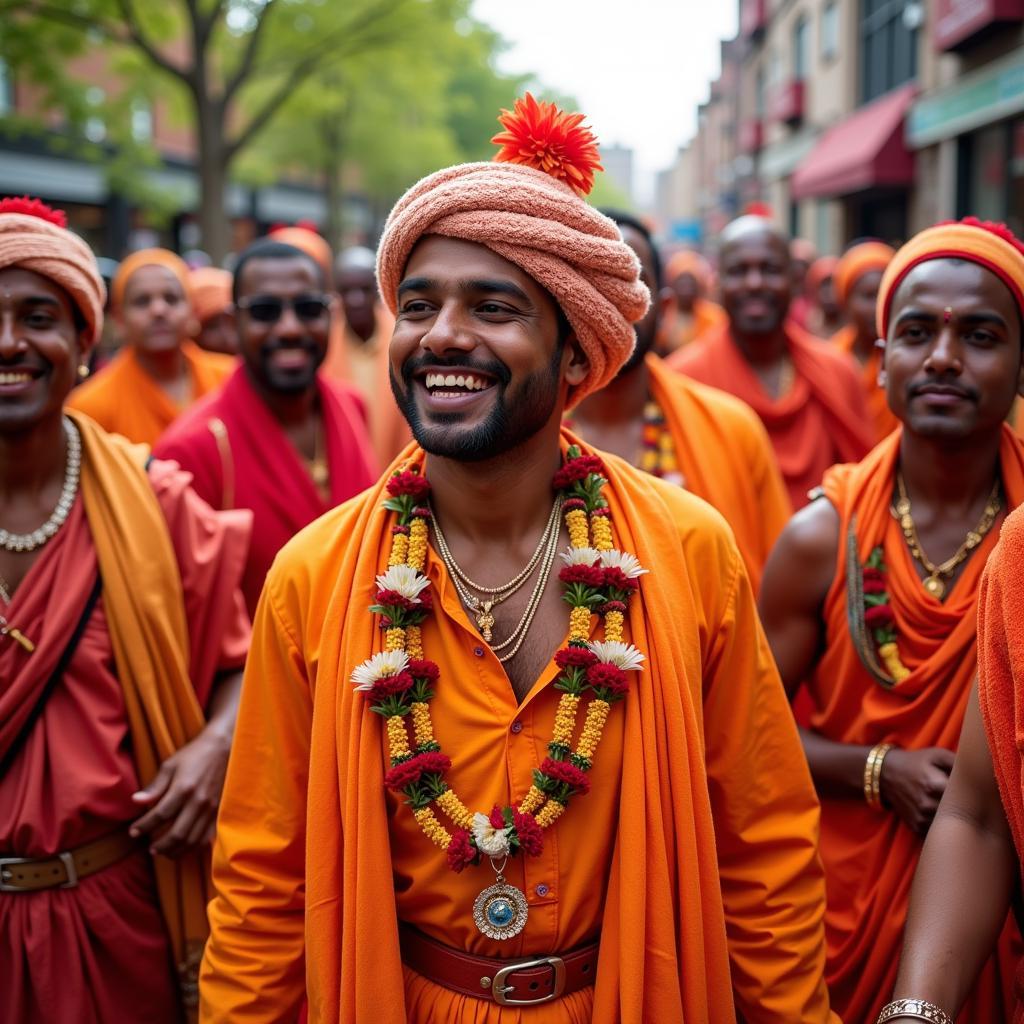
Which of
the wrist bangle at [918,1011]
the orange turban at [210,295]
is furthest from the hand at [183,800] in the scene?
the orange turban at [210,295]

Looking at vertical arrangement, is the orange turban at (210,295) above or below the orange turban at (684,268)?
below

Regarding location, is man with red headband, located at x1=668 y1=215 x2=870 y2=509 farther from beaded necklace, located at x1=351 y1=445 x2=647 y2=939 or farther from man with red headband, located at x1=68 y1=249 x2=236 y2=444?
beaded necklace, located at x1=351 y1=445 x2=647 y2=939

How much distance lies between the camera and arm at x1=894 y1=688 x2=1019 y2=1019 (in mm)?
2158

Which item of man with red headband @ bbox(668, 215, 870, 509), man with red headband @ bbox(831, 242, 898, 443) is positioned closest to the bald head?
man with red headband @ bbox(668, 215, 870, 509)

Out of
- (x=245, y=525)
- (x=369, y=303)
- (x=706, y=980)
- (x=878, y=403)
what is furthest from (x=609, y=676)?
(x=369, y=303)

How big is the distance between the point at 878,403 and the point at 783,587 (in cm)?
449

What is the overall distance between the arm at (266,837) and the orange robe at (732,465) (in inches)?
82.1

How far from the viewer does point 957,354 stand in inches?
117

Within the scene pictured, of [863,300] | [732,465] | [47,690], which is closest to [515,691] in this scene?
[47,690]

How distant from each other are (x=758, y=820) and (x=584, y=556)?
0.68 m

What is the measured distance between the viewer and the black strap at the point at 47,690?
2951 millimetres

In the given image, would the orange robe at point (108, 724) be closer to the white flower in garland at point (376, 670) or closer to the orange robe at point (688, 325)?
the white flower in garland at point (376, 670)

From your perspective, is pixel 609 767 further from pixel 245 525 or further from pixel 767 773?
pixel 245 525

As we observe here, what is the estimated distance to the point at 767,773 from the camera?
8.22ft
